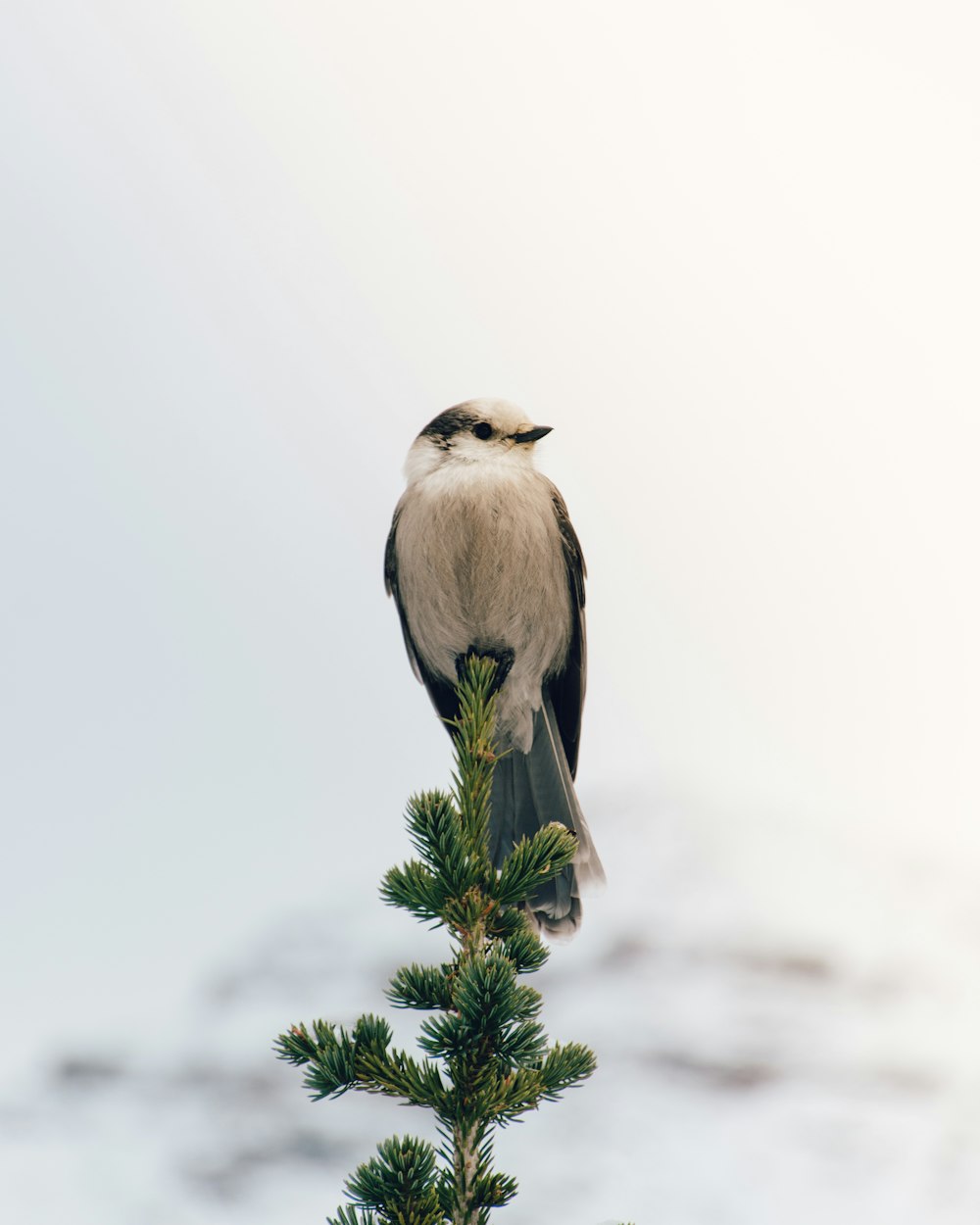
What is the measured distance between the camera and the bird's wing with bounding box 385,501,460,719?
496 cm

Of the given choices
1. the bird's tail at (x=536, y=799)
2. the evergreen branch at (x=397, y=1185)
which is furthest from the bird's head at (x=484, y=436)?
the evergreen branch at (x=397, y=1185)

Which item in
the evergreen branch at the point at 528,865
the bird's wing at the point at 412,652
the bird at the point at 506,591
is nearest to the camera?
the evergreen branch at the point at 528,865

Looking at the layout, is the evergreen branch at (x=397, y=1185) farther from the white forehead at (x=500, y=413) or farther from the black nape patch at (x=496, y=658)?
the white forehead at (x=500, y=413)

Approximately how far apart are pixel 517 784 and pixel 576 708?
0.52 meters

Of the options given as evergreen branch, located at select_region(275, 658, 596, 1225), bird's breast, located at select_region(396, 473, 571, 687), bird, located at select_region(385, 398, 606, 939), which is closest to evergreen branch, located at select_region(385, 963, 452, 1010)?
evergreen branch, located at select_region(275, 658, 596, 1225)

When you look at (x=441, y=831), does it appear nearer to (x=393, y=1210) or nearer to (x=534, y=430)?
(x=393, y=1210)

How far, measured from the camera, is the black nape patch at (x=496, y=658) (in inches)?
189

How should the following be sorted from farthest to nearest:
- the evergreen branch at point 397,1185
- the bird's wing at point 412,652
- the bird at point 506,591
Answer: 1. the bird's wing at point 412,652
2. the bird at point 506,591
3. the evergreen branch at point 397,1185

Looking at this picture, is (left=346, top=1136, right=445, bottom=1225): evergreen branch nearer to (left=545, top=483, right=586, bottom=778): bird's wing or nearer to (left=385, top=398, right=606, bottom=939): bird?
(left=385, top=398, right=606, bottom=939): bird

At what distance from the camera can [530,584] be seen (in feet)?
15.5

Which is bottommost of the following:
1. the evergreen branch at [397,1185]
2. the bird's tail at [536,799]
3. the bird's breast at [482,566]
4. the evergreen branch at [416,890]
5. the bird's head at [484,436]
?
the evergreen branch at [397,1185]

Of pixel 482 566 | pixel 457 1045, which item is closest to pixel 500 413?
pixel 482 566

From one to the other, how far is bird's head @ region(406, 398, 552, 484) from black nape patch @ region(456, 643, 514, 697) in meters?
0.75

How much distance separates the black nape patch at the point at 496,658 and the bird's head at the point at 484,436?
29.4 inches
